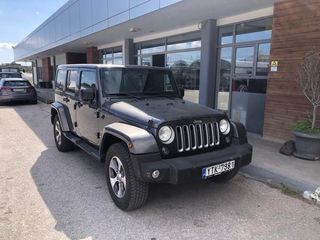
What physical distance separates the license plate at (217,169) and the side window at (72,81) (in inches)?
129

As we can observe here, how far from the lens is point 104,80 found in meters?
4.52

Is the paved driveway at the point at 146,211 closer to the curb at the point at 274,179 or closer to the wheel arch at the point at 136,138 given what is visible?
the curb at the point at 274,179

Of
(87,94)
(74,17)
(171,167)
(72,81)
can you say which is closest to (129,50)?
(74,17)

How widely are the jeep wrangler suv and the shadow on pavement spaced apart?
22 centimetres

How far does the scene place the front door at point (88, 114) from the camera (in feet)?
15.1

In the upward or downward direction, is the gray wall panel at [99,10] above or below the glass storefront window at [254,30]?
above

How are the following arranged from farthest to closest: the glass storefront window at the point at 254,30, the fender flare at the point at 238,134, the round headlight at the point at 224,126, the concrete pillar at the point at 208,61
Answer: the concrete pillar at the point at 208,61 → the glass storefront window at the point at 254,30 → the fender flare at the point at 238,134 → the round headlight at the point at 224,126

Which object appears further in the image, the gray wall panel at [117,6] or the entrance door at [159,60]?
the entrance door at [159,60]

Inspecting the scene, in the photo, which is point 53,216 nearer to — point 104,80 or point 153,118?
point 153,118

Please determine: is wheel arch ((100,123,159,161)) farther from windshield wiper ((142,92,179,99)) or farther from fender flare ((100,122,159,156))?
windshield wiper ((142,92,179,99))

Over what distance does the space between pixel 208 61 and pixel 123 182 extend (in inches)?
243

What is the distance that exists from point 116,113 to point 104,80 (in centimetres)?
78

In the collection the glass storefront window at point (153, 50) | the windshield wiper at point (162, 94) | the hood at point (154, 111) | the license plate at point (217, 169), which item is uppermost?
the glass storefront window at point (153, 50)

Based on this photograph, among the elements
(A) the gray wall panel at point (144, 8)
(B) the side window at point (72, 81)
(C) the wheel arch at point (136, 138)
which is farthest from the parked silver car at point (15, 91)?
(C) the wheel arch at point (136, 138)
